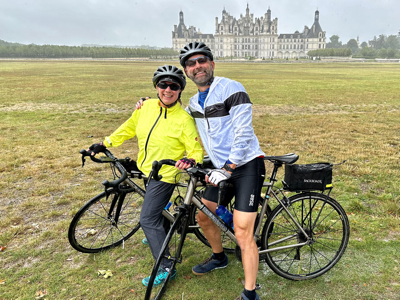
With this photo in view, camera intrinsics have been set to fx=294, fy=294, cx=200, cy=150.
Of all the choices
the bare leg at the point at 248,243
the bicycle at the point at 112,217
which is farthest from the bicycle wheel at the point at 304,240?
the bicycle at the point at 112,217


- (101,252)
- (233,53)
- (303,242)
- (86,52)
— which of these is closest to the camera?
(303,242)

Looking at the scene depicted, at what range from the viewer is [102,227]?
4.45m

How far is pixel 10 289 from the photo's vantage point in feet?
11.1

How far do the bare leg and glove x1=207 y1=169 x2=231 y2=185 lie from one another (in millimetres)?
472

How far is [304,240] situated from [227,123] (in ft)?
5.82

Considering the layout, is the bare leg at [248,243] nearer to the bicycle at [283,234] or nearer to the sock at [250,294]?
the sock at [250,294]

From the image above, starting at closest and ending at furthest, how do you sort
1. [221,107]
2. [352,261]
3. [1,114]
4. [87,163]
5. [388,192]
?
[221,107] → [352,261] → [388,192] → [87,163] → [1,114]

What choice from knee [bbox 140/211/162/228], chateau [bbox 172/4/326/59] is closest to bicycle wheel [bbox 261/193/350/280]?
knee [bbox 140/211/162/228]

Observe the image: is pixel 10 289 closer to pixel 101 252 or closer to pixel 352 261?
pixel 101 252

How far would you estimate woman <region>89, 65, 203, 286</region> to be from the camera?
313 cm

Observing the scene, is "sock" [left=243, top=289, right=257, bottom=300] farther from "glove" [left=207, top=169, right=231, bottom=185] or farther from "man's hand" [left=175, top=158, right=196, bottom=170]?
"man's hand" [left=175, top=158, right=196, bottom=170]

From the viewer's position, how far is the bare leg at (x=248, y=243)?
114 inches

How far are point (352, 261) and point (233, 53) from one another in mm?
165258

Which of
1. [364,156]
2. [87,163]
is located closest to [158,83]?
[87,163]
